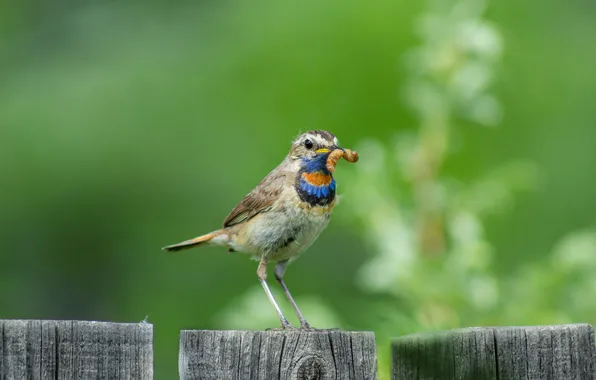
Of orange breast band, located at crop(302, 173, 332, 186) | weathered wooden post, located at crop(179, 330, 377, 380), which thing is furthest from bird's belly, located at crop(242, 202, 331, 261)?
weathered wooden post, located at crop(179, 330, 377, 380)

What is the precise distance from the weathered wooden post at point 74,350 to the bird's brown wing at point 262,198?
2.33 m

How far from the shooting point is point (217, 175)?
979 centimetres

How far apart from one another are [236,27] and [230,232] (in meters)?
4.56

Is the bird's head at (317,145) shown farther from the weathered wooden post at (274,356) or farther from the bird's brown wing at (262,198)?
the weathered wooden post at (274,356)

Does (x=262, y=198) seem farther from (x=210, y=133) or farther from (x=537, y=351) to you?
(x=210, y=133)

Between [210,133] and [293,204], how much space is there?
14.9ft

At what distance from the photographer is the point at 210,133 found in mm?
9969

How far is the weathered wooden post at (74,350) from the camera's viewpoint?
3236mm

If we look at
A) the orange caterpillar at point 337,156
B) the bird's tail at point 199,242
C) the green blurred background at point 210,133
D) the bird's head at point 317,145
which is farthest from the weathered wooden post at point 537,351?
the green blurred background at point 210,133

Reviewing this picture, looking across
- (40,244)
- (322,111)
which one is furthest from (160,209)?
(322,111)

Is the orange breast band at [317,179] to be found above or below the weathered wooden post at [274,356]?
above

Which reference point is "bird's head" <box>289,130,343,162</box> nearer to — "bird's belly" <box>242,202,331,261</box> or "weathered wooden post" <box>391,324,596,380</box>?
"bird's belly" <box>242,202,331,261</box>

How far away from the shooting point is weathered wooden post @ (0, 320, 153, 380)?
3236mm

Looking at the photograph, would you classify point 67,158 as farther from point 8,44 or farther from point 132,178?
point 8,44
